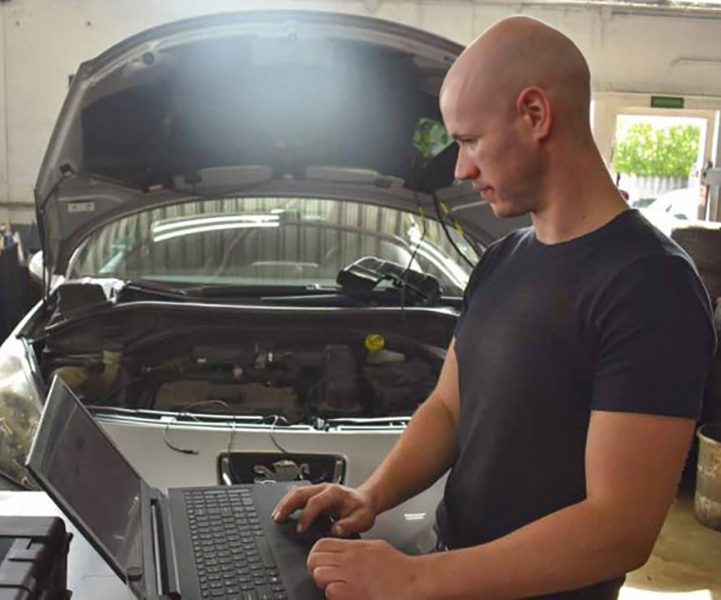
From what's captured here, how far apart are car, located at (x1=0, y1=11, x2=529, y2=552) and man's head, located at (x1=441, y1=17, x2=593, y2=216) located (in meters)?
1.08

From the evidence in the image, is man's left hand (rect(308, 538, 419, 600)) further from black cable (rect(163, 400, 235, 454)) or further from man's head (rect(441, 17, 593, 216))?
black cable (rect(163, 400, 235, 454))

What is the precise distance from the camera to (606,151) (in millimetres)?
6473

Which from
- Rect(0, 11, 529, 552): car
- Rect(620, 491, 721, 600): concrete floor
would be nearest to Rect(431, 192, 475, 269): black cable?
Rect(0, 11, 529, 552): car

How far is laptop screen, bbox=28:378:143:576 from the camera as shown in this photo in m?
0.93

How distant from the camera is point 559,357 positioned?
0.96 metres

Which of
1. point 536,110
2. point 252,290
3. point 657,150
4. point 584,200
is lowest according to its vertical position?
point 252,290

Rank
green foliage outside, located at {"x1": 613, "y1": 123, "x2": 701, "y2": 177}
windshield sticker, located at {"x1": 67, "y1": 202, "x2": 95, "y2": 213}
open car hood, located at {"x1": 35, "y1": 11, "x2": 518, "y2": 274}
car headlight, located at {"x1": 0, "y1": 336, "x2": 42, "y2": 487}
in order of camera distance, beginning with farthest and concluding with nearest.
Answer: green foliage outside, located at {"x1": 613, "y1": 123, "x2": 701, "y2": 177}, windshield sticker, located at {"x1": 67, "y1": 202, "x2": 95, "y2": 213}, open car hood, located at {"x1": 35, "y1": 11, "x2": 518, "y2": 274}, car headlight, located at {"x1": 0, "y1": 336, "x2": 42, "y2": 487}

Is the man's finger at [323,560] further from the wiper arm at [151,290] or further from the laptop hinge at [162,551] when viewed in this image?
the wiper arm at [151,290]

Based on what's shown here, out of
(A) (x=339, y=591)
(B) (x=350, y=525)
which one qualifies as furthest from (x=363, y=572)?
(B) (x=350, y=525)

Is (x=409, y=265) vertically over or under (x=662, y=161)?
under

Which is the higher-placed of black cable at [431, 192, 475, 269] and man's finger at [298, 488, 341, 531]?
black cable at [431, 192, 475, 269]

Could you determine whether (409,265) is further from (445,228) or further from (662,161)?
(662,161)

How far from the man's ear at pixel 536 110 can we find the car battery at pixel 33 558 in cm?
74

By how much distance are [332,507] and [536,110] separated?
0.62 meters
